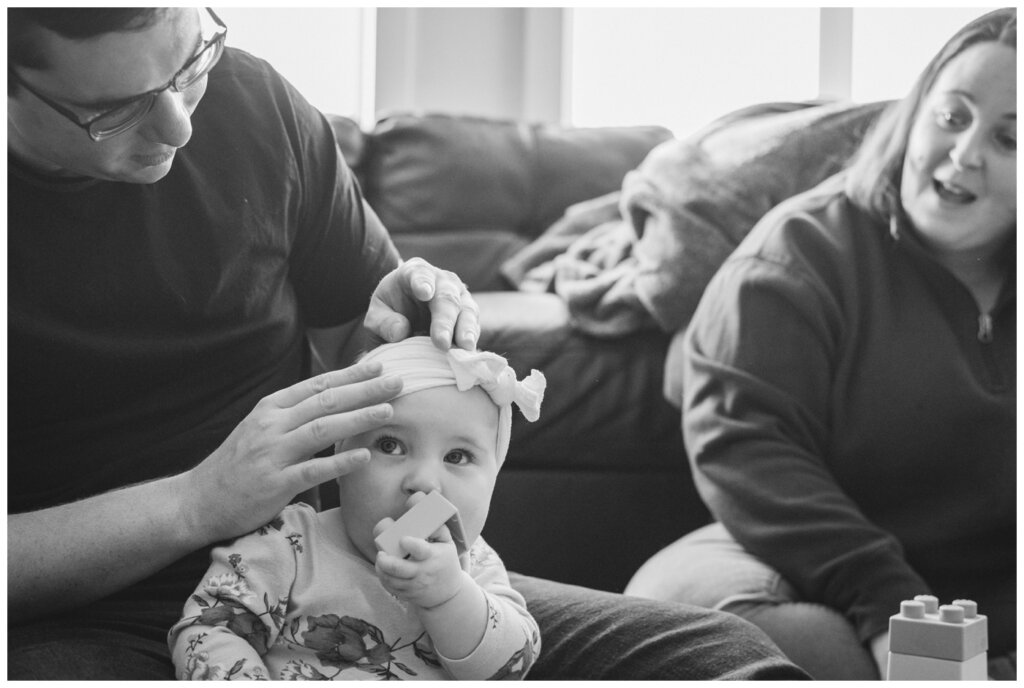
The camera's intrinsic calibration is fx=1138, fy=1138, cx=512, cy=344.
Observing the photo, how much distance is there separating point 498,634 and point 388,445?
0.49 feet

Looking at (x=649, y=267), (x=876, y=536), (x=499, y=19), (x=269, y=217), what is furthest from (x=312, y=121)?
(x=499, y=19)

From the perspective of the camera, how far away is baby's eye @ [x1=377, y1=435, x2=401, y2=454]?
0.78 m

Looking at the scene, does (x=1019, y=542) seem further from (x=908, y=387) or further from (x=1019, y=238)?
(x=1019, y=238)

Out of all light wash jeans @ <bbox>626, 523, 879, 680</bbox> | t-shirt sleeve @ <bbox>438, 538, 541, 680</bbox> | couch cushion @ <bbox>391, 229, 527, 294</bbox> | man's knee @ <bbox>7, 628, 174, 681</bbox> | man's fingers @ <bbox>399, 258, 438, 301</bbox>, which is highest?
man's fingers @ <bbox>399, 258, 438, 301</bbox>

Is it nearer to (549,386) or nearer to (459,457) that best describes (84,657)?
(459,457)

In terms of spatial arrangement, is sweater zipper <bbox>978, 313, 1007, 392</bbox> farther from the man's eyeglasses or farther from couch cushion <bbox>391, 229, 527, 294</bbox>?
the man's eyeglasses

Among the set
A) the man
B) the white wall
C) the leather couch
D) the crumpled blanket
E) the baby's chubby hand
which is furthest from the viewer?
the white wall

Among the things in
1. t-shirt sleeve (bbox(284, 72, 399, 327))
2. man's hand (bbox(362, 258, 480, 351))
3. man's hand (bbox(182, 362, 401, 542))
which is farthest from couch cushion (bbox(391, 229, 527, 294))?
man's hand (bbox(182, 362, 401, 542))

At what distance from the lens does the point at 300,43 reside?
3.47ft

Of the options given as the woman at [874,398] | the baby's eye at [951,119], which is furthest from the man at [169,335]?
the baby's eye at [951,119]

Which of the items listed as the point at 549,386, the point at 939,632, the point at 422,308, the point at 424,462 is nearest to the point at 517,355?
the point at 549,386

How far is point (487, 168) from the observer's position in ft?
4.41

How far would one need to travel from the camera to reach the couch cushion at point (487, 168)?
1236 millimetres

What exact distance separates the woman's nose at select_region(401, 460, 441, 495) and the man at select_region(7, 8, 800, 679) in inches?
1.8
